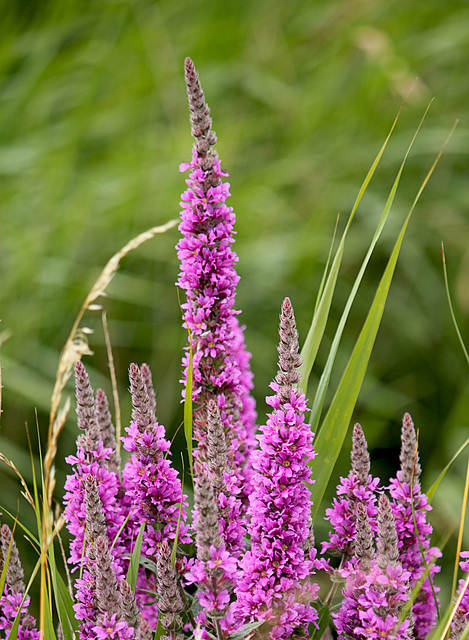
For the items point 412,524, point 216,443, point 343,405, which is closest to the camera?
point 216,443

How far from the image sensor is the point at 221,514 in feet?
4.10

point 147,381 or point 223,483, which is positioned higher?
point 147,381

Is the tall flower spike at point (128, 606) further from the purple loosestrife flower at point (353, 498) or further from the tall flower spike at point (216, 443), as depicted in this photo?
the purple loosestrife flower at point (353, 498)

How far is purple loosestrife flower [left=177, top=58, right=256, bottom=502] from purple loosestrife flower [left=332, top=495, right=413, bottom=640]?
267 mm

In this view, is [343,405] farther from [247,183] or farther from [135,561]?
[247,183]

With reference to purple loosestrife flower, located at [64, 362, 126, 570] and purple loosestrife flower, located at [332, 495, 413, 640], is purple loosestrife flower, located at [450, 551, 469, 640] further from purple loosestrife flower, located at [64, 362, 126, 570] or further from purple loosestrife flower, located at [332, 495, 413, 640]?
purple loosestrife flower, located at [64, 362, 126, 570]

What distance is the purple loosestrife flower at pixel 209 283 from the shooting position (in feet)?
4.63

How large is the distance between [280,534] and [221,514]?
0.44ft

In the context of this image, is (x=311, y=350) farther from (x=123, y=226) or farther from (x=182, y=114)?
(x=182, y=114)

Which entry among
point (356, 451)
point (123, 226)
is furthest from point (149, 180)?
point (356, 451)

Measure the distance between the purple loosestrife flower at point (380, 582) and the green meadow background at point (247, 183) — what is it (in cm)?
Result: 179

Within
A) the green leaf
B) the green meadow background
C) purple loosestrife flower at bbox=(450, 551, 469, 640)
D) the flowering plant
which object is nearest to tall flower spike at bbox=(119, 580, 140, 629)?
the flowering plant

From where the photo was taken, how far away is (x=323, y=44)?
4.76m

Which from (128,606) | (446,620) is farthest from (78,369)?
(446,620)
